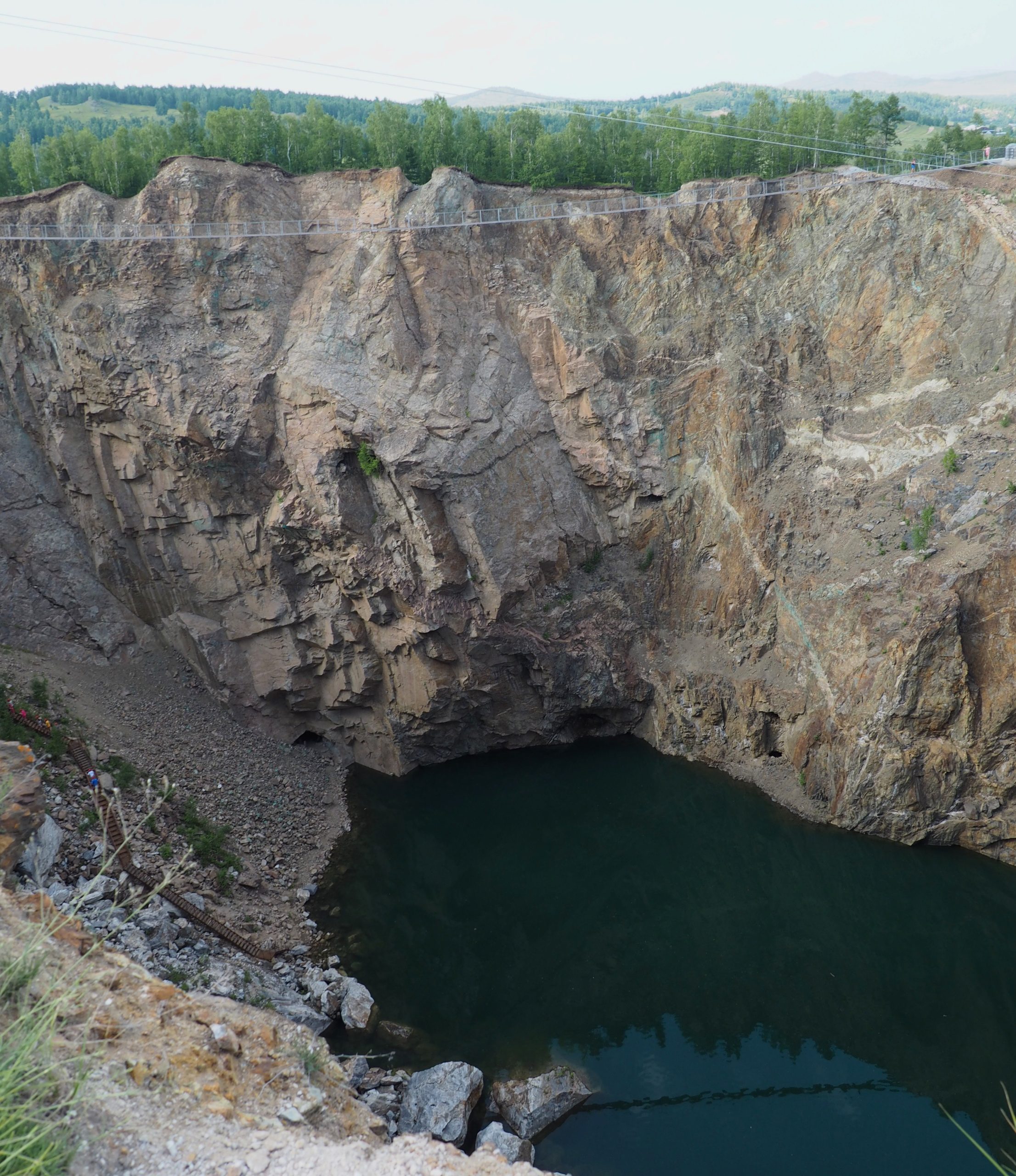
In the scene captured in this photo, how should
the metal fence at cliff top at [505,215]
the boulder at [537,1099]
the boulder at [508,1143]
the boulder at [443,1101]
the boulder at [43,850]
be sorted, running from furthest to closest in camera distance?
the metal fence at cliff top at [505,215] < the boulder at [537,1099] < the boulder at [443,1101] < the boulder at [43,850] < the boulder at [508,1143]

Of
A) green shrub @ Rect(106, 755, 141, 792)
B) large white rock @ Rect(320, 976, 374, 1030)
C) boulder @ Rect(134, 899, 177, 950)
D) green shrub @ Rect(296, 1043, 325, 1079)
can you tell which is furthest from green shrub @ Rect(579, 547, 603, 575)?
green shrub @ Rect(296, 1043, 325, 1079)

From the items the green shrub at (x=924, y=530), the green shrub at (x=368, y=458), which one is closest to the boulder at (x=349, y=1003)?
the green shrub at (x=368, y=458)

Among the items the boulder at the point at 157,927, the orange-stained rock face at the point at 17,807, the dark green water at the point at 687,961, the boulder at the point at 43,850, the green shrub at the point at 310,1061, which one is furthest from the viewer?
the boulder at the point at 157,927

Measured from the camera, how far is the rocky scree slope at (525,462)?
25828 millimetres

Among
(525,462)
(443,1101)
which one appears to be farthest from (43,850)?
(525,462)

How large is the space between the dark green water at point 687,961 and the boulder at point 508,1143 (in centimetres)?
43

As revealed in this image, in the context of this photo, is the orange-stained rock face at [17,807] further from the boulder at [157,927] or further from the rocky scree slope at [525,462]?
the rocky scree slope at [525,462]

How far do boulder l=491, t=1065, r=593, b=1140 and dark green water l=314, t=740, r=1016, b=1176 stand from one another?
33 cm

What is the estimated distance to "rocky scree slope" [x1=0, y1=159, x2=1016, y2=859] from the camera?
25.8 metres

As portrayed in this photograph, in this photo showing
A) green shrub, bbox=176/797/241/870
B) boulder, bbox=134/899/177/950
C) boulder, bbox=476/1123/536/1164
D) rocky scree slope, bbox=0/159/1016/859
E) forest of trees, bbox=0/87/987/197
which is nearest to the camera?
boulder, bbox=476/1123/536/1164

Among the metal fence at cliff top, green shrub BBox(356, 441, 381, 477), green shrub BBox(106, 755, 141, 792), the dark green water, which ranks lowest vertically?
the dark green water

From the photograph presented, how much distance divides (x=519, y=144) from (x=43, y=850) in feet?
95.9

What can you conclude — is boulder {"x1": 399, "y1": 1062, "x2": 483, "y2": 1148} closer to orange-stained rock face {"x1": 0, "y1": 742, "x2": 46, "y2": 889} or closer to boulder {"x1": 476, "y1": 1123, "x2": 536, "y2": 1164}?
boulder {"x1": 476, "y1": 1123, "x2": 536, "y2": 1164}

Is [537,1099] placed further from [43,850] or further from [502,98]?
[502,98]
